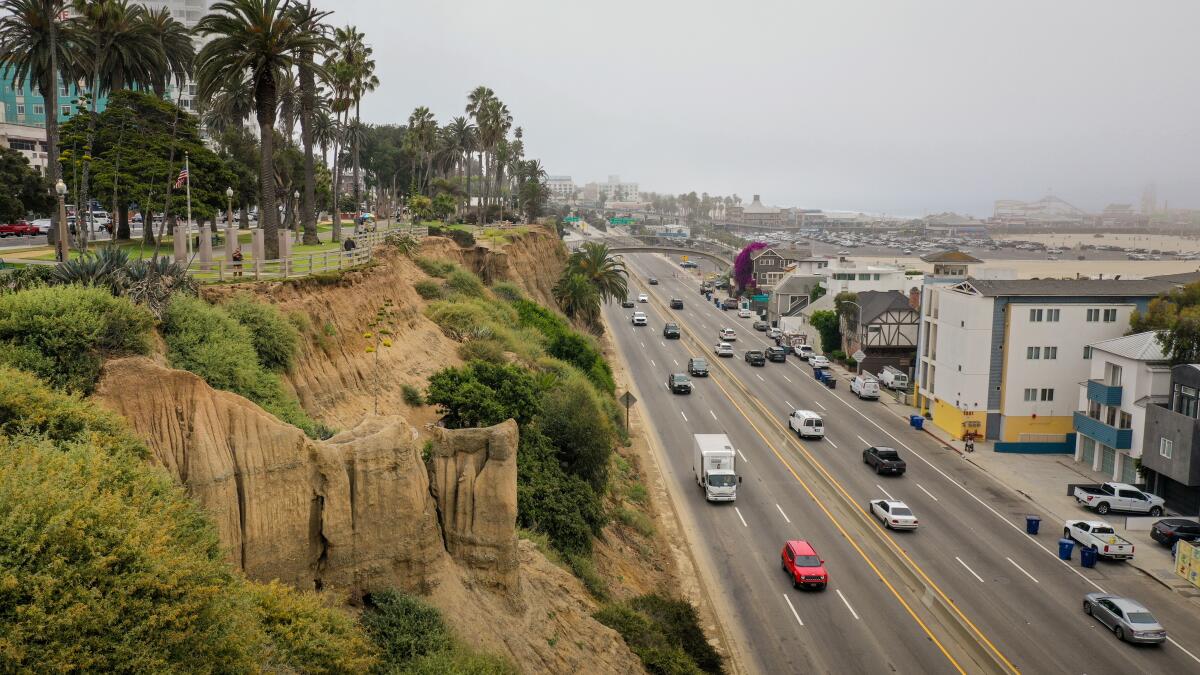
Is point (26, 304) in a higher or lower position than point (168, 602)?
higher

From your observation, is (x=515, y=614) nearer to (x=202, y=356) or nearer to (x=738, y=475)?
(x=202, y=356)

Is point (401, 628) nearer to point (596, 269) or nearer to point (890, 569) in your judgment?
point (890, 569)

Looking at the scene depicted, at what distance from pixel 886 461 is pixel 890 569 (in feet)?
45.6

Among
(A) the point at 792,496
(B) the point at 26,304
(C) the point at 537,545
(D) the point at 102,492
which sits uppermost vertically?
(B) the point at 26,304

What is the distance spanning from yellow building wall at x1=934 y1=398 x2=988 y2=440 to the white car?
18.4 m

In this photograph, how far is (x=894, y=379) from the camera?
7338 cm

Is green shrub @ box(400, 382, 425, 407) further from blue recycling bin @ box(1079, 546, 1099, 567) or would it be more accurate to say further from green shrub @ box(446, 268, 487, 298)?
blue recycling bin @ box(1079, 546, 1099, 567)

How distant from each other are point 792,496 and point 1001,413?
2032 centimetres

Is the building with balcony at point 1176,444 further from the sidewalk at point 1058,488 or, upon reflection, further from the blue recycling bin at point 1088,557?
the blue recycling bin at point 1088,557

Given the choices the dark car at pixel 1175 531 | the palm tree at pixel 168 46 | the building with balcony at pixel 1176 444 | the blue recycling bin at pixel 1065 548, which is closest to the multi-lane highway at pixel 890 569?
the blue recycling bin at pixel 1065 548

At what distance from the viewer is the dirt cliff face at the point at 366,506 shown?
15.7 m

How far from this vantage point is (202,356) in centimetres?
2175

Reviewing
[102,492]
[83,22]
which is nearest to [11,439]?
[102,492]

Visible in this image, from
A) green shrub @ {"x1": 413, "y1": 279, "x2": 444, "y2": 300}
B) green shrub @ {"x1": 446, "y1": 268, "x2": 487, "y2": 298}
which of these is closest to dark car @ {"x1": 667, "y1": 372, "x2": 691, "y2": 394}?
green shrub @ {"x1": 446, "y1": 268, "x2": 487, "y2": 298}
